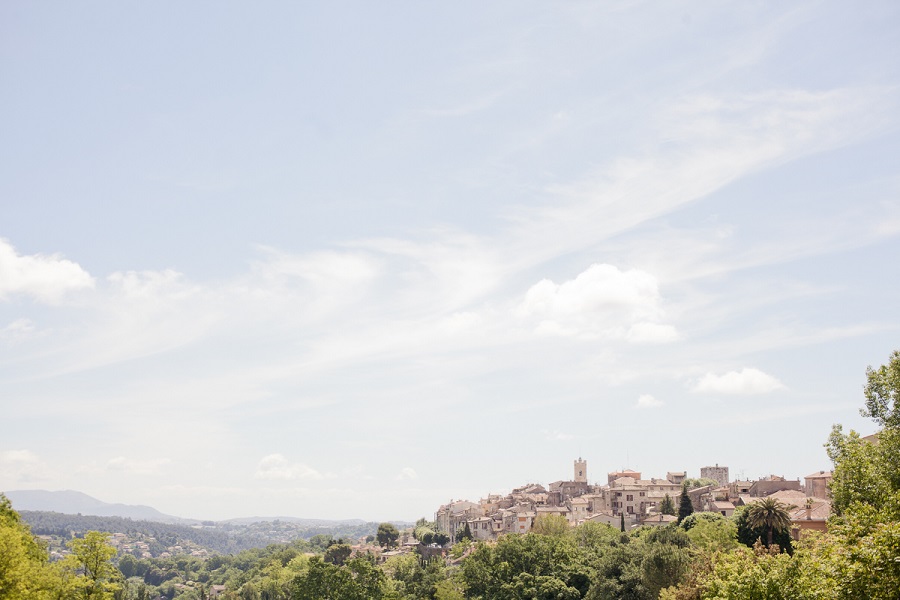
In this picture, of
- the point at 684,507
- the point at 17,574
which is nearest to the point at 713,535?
the point at 684,507

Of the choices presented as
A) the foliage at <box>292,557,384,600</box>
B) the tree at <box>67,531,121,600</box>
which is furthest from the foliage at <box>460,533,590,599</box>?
the tree at <box>67,531,121,600</box>

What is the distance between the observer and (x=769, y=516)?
68.2 m

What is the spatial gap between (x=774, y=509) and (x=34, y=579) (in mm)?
56503

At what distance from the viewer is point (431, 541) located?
15112 cm

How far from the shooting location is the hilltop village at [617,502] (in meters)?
117

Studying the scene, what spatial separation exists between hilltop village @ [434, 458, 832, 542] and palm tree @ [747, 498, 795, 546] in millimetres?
30220

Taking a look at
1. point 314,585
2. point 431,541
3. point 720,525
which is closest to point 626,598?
point 720,525

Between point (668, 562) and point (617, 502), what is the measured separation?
260 feet

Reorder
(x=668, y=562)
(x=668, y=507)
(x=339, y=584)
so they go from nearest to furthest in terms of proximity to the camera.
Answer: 1. (x=668, y=562)
2. (x=339, y=584)
3. (x=668, y=507)

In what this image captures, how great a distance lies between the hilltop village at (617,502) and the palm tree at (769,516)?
30.2 m

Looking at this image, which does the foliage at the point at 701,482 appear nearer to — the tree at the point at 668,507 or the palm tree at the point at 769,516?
the tree at the point at 668,507

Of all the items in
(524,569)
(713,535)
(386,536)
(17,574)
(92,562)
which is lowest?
(386,536)

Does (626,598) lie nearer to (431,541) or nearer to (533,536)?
Result: (533,536)

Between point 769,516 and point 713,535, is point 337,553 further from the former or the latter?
point 769,516
